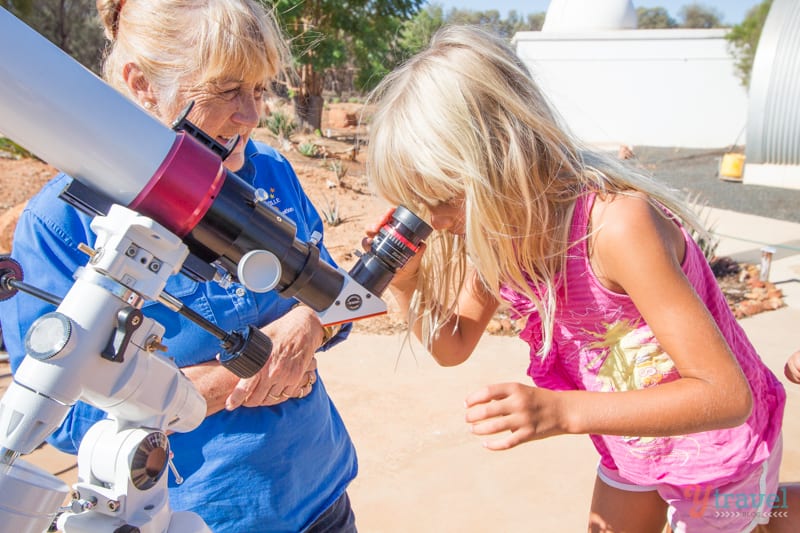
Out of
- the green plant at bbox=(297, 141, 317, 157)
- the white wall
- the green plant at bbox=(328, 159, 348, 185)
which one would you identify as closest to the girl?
the green plant at bbox=(328, 159, 348, 185)

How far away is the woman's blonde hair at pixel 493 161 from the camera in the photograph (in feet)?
5.15

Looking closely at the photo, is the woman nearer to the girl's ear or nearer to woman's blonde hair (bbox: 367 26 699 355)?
the girl's ear

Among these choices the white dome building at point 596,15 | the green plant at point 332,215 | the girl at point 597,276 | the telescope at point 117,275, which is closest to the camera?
the telescope at point 117,275

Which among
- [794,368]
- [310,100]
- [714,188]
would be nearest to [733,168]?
[714,188]

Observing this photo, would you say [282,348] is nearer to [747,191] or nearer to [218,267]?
[218,267]

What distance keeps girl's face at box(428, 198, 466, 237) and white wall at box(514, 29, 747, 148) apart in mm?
20000

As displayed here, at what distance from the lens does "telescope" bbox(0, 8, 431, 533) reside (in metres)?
0.88

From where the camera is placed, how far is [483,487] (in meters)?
3.07

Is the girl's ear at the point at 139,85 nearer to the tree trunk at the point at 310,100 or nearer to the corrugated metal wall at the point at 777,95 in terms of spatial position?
the tree trunk at the point at 310,100

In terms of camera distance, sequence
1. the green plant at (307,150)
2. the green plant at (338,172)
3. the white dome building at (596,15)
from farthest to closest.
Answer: the white dome building at (596,15)
the green plant at (307,150)
the green plant at (338,172)

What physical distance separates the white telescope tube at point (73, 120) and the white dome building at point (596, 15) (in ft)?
82.2

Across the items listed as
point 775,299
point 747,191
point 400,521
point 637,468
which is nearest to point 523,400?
point 637,468

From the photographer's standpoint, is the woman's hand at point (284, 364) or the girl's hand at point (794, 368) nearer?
the woman's hand at point (284, 364)

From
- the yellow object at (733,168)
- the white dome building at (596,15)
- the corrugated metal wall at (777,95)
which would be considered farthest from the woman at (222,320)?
the white dome building at (596,15)
